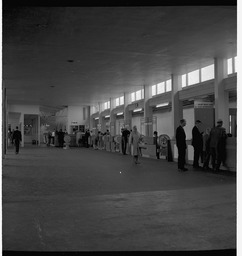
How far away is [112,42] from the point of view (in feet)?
40.1

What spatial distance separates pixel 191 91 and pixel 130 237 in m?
13.8

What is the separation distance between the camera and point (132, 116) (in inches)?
1136

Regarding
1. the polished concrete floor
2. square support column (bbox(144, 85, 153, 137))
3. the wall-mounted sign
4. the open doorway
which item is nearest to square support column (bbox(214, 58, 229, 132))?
the wall-mounted sign

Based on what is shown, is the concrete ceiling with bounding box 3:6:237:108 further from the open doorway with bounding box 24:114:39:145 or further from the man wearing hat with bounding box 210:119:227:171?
the open doorway with bounding box 24:114:39:145

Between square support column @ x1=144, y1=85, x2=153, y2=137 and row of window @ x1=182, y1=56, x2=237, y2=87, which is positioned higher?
row of window @ x1=182, y1=56, x2=237, y2=87

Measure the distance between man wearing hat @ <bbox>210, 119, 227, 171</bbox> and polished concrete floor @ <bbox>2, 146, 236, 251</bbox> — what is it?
2734 millimetres

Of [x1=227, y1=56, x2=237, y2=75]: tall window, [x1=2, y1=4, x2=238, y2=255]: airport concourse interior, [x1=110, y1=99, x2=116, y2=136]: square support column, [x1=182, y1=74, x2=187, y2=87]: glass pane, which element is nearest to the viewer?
[x1=2, y1=4, x2=238, y2=255]: airport concourse interior

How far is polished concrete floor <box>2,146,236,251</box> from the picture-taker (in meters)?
4.29

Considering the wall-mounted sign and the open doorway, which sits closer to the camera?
the wall-mounted sign

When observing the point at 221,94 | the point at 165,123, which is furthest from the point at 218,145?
the point at 165,123

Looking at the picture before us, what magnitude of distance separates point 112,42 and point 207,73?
6805 millimetres

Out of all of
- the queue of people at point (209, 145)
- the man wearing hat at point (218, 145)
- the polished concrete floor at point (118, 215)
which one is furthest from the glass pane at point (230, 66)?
the polished concrete floor at point (118, 215)

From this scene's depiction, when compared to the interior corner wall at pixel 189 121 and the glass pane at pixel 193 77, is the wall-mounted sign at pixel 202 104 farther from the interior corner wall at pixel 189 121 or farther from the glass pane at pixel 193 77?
the interior corner wall at pixel 189 121

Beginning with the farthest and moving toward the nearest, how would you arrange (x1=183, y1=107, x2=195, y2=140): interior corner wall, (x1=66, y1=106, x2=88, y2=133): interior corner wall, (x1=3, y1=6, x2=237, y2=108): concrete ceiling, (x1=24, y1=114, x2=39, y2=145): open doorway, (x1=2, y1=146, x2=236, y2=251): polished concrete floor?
1. (x1=24, y1=114, x2=39, y2=145): open doorway
2. (x1=66, y1=106, x2=88, y2=133): interior corner wall
3. (x1=183, y1=107, x2=195, y2=140): interior corner wall
4. (x1=3, y1=6, x2=237, y2=108): concrete ceiling
5. (x1=2, y1=146, x2=236, y2=251): polished concrete floor
